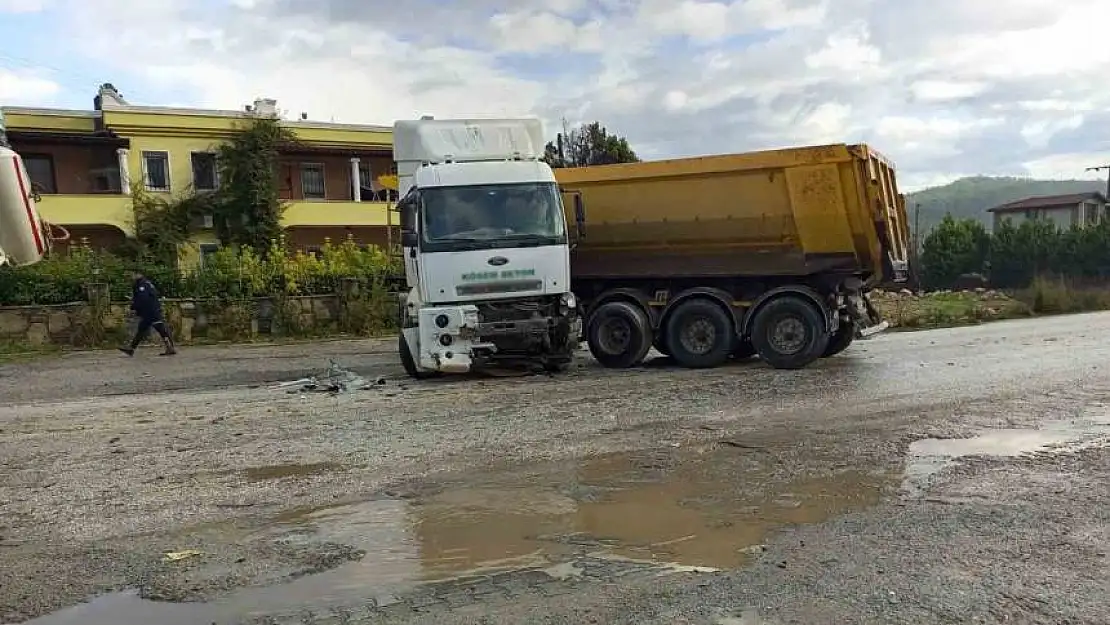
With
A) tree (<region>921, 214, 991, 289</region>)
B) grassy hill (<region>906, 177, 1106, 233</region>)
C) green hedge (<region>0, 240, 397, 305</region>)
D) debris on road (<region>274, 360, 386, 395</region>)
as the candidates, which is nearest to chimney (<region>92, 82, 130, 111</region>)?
green hedge (<region>0, 240, 397, 305</region>)

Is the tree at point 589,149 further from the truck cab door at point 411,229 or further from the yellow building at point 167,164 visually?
the truck cab door at point 411,229

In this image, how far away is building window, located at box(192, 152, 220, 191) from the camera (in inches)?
1185

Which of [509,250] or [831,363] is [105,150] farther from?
[831,363]

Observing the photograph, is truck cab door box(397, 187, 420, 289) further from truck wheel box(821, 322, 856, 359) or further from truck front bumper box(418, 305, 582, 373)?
truck wheel box(821, 322, 856, 359)

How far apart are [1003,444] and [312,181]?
2960 cm

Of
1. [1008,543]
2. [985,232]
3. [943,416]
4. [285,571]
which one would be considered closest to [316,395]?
[285,571]

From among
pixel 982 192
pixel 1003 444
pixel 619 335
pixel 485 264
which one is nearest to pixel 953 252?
pixel 619 335

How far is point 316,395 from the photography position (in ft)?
35.6

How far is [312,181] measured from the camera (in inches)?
1300

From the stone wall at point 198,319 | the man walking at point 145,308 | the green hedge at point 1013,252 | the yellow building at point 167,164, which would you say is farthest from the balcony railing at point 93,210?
the green hedge at point 1013,252

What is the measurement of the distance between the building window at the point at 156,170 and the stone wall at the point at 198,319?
37.4ft

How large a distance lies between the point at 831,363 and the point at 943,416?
430cm

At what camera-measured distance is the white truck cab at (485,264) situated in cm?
1101

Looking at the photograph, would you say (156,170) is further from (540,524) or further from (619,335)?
(540,524)
